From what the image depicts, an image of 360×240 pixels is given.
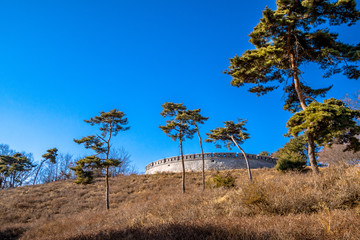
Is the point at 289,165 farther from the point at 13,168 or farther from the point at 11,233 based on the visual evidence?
the point at 13,168

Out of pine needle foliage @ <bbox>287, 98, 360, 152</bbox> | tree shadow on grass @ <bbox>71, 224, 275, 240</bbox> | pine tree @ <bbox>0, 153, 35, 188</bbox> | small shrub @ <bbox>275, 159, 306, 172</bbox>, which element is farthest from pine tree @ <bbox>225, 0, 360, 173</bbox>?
pine tree @ <bbox>0, 153, 35, 188</bbox>

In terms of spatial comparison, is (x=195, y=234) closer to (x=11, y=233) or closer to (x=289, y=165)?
(x=11, y=233)

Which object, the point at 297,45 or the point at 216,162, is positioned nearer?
the point at 297,45

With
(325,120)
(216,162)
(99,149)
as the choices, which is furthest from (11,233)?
(216,162)

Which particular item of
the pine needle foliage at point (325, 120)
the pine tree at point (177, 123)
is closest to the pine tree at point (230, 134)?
the pine tree at point (177, 123)

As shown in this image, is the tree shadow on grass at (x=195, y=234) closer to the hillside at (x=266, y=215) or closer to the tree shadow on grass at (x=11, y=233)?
the hillside at (x=266, y=215)

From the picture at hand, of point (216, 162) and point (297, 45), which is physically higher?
point (297, 45)

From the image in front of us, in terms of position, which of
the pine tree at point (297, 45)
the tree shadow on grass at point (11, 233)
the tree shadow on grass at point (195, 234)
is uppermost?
the pine tree at point (297, 45)

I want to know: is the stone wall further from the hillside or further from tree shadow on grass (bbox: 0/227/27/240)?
the hillside

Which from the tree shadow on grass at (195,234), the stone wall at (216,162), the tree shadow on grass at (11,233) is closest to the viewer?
the tree shadow on grass at (195,234)

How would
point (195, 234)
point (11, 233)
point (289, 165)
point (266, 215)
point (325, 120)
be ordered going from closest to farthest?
point (195, 234)
point (266, 215)
point (325, 120)
point (11, 233)
point (289, 165)

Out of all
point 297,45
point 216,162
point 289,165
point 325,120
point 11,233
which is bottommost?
point 11,233

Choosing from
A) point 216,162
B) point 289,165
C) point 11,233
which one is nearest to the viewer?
point 11,233

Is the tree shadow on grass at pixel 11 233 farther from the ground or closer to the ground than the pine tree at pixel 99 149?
closer to the ground
